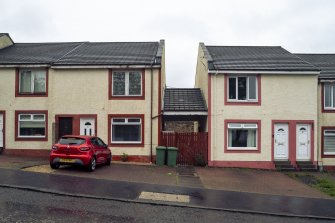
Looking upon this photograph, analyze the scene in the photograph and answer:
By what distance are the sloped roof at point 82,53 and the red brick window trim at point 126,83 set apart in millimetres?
539

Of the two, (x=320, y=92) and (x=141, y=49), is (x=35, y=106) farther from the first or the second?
(x=320, y=92)

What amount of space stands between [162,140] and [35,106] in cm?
735

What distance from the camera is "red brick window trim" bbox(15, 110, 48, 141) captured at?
62.8 feet

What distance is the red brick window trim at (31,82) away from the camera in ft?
63.4

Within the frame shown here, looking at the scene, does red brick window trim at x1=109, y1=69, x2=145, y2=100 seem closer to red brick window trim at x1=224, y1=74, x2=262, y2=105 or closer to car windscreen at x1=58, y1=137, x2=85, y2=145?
red brick window trim at x1=224, y1=74, x2=262, y2=105

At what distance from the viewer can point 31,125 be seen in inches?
759

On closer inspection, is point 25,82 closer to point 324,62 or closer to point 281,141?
point 281,141

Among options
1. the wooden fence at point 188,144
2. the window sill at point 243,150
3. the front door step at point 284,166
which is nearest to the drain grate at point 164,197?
the wooden fence at point 188,144

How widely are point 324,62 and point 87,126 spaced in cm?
1584

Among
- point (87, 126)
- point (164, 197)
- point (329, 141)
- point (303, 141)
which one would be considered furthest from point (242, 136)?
point (164, 197)

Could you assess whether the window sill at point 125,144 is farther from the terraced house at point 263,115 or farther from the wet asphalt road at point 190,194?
the wet asphalt road at point 190,194

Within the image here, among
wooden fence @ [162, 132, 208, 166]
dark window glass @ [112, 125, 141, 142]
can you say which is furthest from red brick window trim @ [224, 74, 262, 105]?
dark window glass @ [112, 125, 141, 142]

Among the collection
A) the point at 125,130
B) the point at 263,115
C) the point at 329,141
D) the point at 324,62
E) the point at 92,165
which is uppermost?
the point at 324,62

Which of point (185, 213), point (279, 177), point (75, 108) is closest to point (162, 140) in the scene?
point (75, 108)
